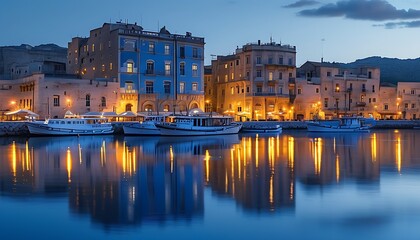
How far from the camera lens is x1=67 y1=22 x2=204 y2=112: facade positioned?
5222 centimetres

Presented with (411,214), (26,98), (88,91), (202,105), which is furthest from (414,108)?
(411,214)

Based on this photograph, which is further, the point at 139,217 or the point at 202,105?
the point at 202,105

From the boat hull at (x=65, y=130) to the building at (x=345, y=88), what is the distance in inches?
1332

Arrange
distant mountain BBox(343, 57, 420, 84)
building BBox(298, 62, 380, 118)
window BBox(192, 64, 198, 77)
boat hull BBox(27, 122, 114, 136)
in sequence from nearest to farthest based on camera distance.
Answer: boat hull BBox(27, 122, 114, 136) < window BBox(192, 64, 198, 77) < building BBox(298, 62, 380, 118) < distant mountain BBox(343, 57, 420, 84)

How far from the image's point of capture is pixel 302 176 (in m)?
19.4

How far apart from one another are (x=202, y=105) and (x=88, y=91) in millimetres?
13537

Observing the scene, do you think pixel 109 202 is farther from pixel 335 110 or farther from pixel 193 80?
pixel 335 110

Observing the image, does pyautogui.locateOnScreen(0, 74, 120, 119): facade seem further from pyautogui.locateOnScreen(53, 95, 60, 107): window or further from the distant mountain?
the distant mountain

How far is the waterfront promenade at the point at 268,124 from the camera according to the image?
44.4 meters

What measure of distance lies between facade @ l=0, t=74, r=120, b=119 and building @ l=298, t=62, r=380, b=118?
103 feet

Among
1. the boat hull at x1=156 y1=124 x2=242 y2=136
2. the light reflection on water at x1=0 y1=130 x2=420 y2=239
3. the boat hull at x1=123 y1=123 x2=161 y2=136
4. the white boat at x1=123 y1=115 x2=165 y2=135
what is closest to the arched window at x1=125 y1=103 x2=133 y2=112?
the white boat at x1=123 y1=115 x2=165 y2=135

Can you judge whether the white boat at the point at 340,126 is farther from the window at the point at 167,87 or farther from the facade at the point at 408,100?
the window at the point at 167,87

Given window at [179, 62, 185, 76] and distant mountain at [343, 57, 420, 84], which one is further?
distant mountain at [343, 57, 420, 84]

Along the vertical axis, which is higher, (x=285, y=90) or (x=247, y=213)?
(x=285, y=90)
